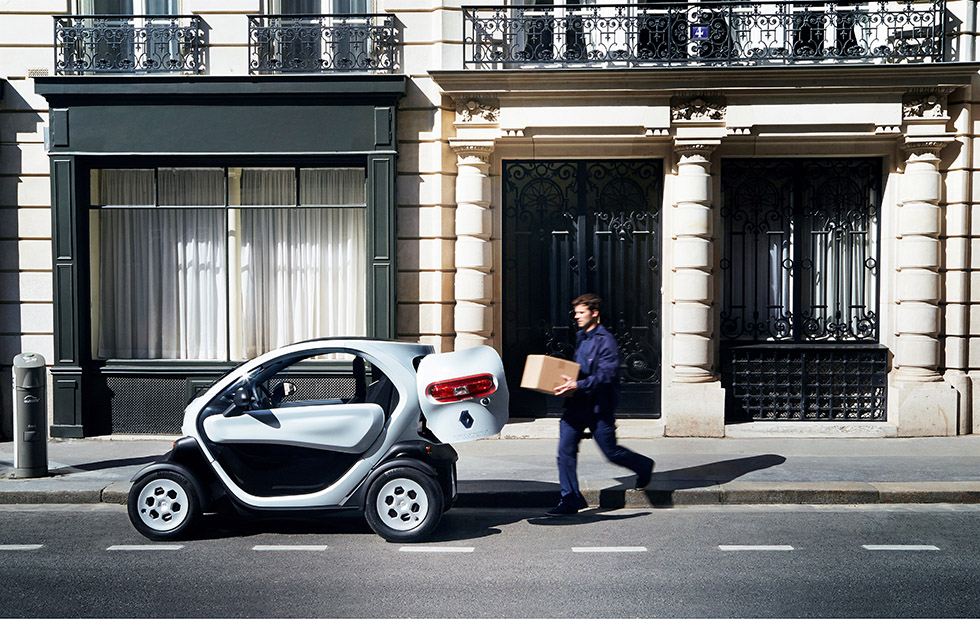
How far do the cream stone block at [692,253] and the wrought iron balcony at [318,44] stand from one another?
4.20 metres

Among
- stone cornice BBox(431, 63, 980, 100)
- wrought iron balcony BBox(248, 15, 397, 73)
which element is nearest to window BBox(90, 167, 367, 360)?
wrought iron balcony BBox(248, 15, 397, 73)

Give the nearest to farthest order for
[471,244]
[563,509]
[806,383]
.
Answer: [563,509]
[471,244]
[806,383]

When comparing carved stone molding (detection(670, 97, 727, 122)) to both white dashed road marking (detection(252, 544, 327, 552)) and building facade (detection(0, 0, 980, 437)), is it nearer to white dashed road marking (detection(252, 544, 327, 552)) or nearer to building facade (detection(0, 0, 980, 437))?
building facade (detection(0, 0, 980, 437))

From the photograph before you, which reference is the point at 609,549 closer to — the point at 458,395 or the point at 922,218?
the point at 458,395

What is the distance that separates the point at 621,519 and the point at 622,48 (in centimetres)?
643

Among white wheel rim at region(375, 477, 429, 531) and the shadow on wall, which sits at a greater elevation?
the shadow on wall

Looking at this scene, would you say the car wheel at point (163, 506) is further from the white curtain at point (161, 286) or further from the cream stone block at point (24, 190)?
the cream stone block at point (24, 190)

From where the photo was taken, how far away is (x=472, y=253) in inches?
465

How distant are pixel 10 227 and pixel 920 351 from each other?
37.1ft

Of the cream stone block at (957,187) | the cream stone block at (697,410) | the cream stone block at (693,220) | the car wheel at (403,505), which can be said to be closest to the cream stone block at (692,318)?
the cream stone block at (697,410)

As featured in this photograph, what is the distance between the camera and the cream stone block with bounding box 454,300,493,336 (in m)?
11.8

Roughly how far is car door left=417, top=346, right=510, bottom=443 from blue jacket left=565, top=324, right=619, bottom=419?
38.4 inches

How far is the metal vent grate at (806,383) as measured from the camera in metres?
12.1

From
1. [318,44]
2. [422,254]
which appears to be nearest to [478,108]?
[422,254]
